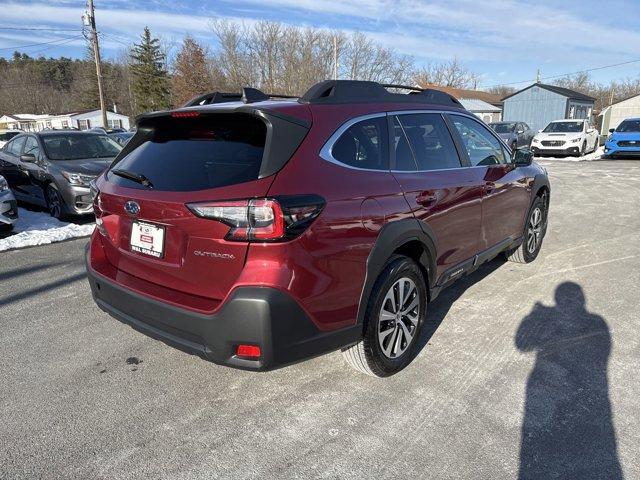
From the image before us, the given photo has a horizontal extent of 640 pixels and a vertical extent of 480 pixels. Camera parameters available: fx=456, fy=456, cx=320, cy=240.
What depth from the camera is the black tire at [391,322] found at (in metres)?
2.78

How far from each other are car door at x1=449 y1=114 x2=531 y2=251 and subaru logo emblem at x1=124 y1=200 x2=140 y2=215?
260 centimetres

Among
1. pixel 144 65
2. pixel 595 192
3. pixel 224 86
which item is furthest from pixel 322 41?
pixel 595 192

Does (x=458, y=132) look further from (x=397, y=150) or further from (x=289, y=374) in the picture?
(x=289, y=374)

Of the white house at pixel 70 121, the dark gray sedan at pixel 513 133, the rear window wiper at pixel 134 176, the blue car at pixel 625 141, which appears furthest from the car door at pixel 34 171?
the white house at pixel 70 121

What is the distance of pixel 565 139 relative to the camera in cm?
1989

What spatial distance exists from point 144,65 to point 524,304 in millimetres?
62590

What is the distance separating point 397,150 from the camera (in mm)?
3053

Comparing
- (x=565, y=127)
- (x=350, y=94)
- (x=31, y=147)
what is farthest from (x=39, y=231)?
(x=565, y=127)

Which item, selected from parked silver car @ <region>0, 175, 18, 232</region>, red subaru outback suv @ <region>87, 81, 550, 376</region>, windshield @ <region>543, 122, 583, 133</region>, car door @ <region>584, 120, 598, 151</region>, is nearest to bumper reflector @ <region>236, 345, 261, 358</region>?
red subaru outback suv @ <region>87, 81, 550, 376</region>

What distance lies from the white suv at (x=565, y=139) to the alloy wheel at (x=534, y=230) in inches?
664

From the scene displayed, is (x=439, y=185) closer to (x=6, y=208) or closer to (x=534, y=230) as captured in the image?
(x=534, y=230)

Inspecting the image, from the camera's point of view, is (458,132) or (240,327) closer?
(240,327)

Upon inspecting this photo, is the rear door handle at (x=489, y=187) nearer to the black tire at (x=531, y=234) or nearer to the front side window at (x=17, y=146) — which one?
the black tire at (x=531, y=234)

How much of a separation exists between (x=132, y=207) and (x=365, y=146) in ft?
4.68
